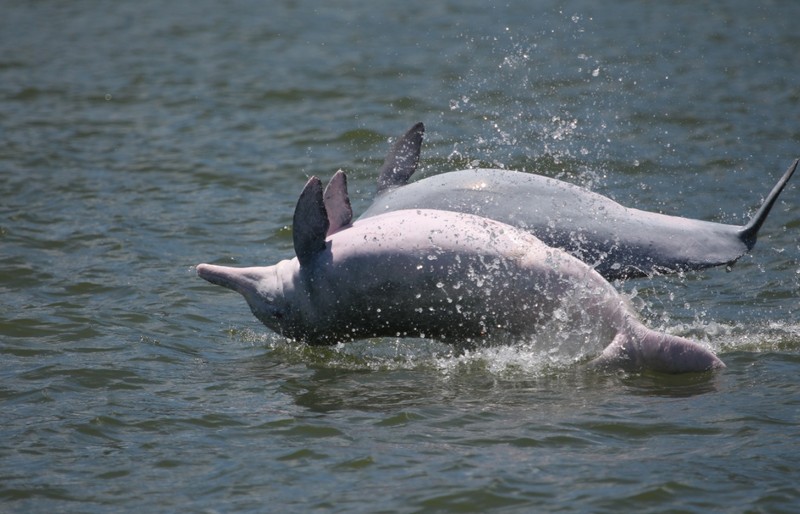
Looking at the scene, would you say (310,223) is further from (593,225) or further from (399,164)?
(593,225)

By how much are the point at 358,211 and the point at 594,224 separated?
5296 millimetres

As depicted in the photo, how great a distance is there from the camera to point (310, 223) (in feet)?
31.7

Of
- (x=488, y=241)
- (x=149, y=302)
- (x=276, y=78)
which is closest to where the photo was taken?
(x=488, y=241)

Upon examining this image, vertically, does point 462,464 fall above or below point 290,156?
below

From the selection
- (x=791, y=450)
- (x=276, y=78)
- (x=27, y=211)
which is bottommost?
(x=791, y=450)

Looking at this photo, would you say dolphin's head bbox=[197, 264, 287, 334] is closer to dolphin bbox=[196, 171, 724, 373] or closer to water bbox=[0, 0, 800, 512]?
dolphin bbox=[196, 171, 724, 373]

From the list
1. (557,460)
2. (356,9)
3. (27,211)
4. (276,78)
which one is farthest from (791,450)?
(356,9)

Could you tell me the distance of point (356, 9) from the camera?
31531 mm

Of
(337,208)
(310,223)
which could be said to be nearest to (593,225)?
(337,208)

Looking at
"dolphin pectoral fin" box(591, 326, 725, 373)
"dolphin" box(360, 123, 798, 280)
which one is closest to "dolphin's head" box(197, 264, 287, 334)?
"dolphin" box(360, 123, 798, 280)

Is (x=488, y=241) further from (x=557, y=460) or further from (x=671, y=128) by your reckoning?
(x=671, y=128)

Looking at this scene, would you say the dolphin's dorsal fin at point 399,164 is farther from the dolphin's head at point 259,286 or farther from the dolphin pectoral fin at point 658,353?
the dolphin pectoral fin at point 658,353

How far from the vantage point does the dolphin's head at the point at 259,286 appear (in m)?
10.1

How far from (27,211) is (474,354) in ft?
26.3
